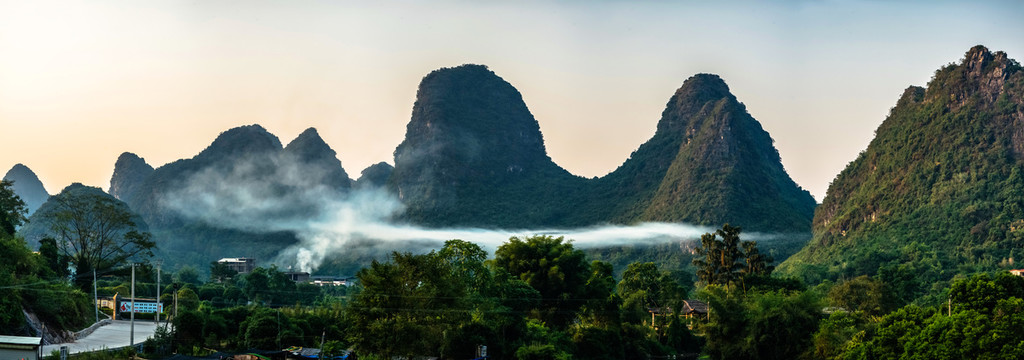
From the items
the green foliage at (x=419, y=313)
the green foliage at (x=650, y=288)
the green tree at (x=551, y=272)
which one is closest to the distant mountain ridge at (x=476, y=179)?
the green foliage at (x=650, y=288)

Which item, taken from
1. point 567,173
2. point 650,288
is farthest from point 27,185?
point 650,288

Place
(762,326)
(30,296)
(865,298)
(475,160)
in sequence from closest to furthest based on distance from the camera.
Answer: (30,296) < (762,326) < (865,298) < (475,160)

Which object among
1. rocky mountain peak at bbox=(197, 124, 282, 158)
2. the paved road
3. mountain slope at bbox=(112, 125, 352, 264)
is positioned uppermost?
rocky mountain peak at bbox=(197, 124, 282, 158)

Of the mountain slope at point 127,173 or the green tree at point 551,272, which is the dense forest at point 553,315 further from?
the mountain slope at point 127,173

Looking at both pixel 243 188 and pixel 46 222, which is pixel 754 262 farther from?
Result: pixel 243 188

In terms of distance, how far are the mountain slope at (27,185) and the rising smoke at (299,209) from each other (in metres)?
28.6

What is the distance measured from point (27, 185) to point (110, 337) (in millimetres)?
153497

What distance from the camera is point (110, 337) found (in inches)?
1741

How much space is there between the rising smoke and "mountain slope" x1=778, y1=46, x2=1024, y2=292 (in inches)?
1778

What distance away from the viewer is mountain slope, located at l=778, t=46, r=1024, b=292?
268ft

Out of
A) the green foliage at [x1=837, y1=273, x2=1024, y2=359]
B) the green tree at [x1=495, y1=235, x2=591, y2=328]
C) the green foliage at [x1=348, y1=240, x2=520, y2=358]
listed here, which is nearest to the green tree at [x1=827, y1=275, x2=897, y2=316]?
the green tree at [x1=495, y1=235, x2=591, y2=328]

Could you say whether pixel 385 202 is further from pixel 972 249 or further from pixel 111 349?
pixel 111 349

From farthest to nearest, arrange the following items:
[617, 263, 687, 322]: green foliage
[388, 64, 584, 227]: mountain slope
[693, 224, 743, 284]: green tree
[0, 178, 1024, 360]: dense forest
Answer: [388, 64, 584, 227]: mountain slope → [617, 263, 687, 322]: green foliage → [693, 224, 743, 284]: green tree → [0, 178, 1024, 360]: dense forest

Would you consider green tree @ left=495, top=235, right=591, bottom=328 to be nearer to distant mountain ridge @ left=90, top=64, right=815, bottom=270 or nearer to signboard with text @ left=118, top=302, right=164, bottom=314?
signboard with text @ left=118, top=302, right=164, bottom=314
